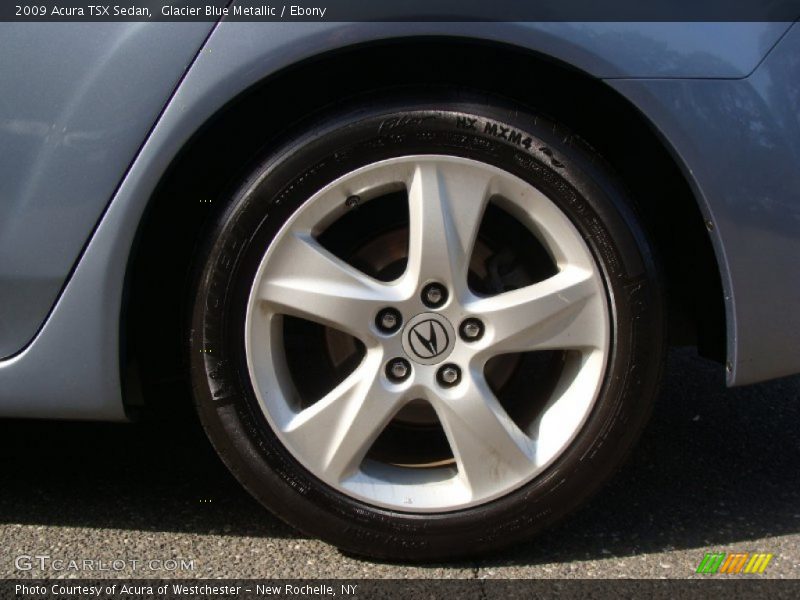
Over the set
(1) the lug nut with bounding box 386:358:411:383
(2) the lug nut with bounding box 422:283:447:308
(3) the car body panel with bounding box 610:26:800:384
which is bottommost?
(1) the lug nut with bounding box 386:358:411:383

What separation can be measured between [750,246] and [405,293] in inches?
25.2

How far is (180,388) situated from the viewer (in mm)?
2564

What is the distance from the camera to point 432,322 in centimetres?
192

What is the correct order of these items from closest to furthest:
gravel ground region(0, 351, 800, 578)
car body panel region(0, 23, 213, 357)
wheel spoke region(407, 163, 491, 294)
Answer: car body panel region(0, 23, 213, 357) < wheel spoke region(407, 163, 491, 294) < gravel ground region(0, 351, 800, 578)

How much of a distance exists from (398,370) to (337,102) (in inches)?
20.7

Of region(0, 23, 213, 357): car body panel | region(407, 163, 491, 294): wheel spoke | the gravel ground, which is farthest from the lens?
the gravel ground

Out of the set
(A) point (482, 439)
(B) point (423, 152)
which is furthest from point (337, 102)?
(A) point (482, 439)

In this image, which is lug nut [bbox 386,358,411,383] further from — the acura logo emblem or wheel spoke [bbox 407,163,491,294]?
wheel spoke [bbox 407,163,491,294]

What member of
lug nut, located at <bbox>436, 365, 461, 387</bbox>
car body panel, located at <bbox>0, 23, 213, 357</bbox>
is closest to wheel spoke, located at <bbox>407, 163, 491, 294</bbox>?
lug nut, located at <bbox>436, 365, 461, 387</bbox>

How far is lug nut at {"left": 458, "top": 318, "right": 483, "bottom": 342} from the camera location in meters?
1.93

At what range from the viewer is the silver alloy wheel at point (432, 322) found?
191 centimetres

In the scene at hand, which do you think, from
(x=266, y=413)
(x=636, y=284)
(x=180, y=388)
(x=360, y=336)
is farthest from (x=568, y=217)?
(x=180, y=388)

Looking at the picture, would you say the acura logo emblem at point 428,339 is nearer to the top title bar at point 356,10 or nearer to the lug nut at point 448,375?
the lug nut at point 448,375

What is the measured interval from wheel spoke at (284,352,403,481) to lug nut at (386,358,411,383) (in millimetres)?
22
